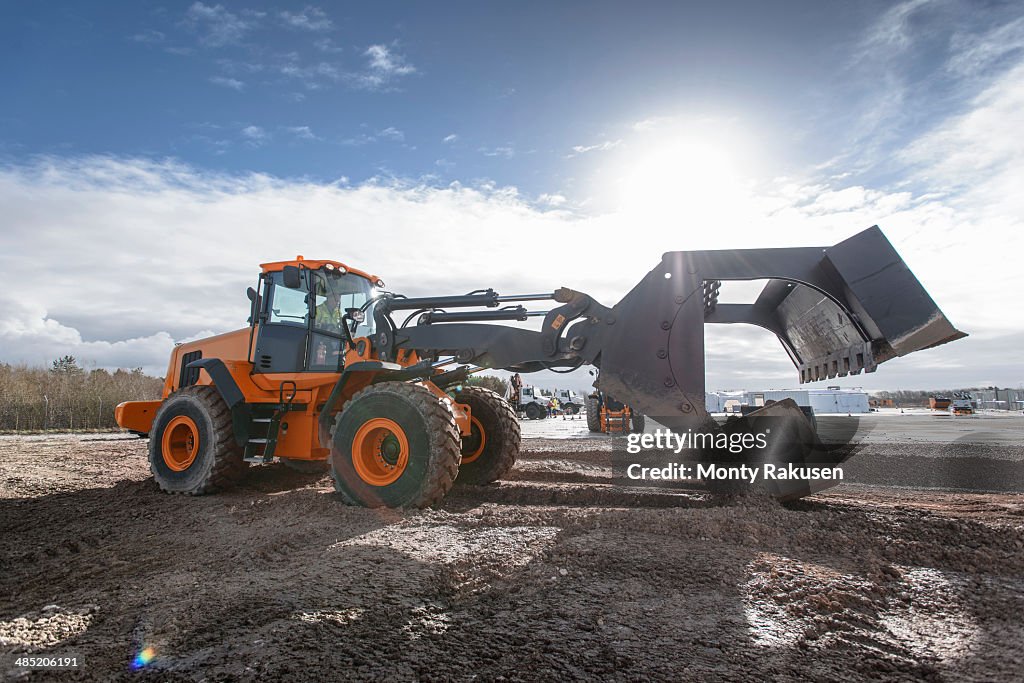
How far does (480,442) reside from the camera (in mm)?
7285

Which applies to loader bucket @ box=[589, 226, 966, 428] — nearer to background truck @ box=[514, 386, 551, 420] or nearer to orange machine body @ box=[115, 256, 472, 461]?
orange machine body @ box=[115, 256, 472, 461]

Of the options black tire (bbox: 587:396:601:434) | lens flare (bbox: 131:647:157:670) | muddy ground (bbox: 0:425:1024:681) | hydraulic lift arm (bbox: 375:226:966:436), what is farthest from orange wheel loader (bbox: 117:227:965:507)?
black tire (bbox: 587:396:601:434)

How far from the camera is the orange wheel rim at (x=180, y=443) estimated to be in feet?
23.6

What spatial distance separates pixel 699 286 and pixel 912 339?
1695 millimetres

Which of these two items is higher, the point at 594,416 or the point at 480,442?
the point at 480,442

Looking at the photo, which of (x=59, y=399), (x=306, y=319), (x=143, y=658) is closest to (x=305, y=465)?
(x=306, y=319)

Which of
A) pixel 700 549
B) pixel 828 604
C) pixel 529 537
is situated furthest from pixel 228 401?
pixel 828 604

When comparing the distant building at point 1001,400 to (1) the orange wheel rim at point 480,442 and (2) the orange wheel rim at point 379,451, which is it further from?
(2) the orange wheel rim at point 379,451

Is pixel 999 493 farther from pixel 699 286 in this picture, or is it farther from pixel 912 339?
pixel 699 286

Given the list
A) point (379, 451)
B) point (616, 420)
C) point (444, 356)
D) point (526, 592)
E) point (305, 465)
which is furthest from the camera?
point (616, 420)

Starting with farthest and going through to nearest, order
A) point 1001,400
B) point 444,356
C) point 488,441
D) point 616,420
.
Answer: point 1001,400
point 616,420
point 488,441
point 444,356

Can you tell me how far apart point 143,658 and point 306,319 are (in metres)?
5.05

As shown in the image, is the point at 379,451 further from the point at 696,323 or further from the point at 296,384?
the point at 696,323

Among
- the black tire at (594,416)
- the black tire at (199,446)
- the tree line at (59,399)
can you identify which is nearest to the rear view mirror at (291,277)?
the black tire at (199,446)
